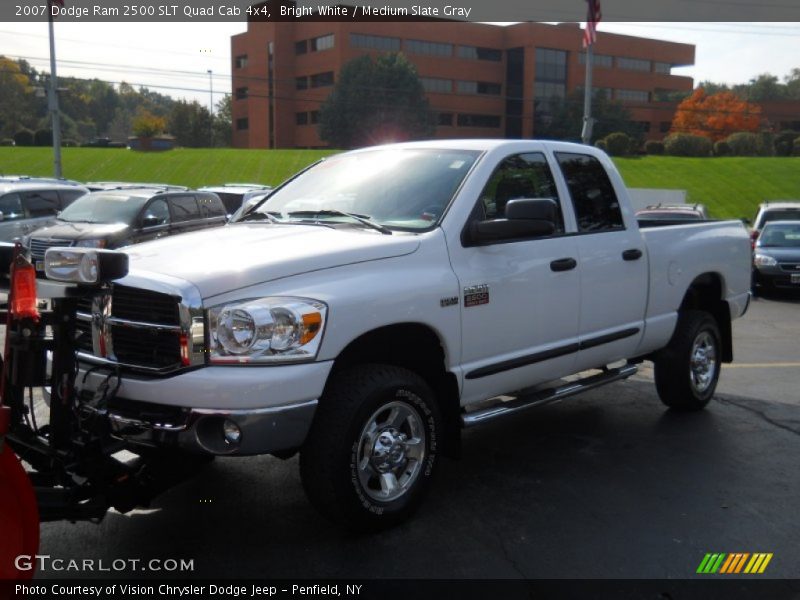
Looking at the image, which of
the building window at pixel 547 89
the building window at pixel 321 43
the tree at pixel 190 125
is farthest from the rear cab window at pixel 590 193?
the tree at pixel 190 125

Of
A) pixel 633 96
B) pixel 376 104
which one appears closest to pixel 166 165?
pixel 376 104

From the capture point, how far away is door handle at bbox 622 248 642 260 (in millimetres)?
5954

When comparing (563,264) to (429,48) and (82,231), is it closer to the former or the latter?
(82,231)

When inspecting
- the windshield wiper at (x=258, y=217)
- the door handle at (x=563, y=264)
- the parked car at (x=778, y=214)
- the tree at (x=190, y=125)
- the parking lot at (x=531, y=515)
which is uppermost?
the tree at (x=190, y=125)

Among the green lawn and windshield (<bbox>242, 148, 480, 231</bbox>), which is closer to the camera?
windshield (<bbox>242, 148, 480, 231</bbox>)

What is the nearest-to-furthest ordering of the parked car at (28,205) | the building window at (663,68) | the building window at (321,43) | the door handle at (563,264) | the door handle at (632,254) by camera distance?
the door handle at (563,264) → the door handle at (632,254) → the parked car at (28,205) → the building window at (321,43) → the building window at (663,68)

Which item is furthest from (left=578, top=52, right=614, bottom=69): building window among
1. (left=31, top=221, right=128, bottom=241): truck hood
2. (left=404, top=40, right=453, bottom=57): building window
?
(left=31, top=221, right=128, bottom=241): truck hood

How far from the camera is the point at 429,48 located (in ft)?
271

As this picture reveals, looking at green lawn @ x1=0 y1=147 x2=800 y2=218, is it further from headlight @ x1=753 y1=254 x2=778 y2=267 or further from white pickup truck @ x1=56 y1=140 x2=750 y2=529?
white pickup truck @ x1=56 y1=140 x2=750 y2=529

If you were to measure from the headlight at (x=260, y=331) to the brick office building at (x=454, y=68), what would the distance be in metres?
78.1

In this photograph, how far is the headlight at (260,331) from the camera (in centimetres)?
380

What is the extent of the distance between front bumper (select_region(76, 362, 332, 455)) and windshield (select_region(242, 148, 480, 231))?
1.35 metres

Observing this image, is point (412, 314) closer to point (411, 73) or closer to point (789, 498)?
point (789, 498)
